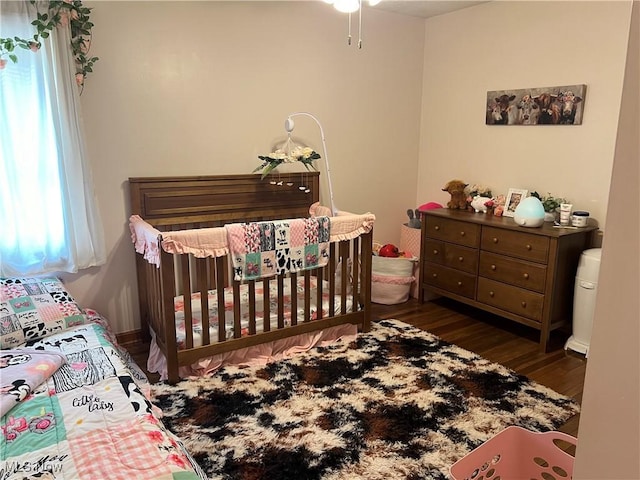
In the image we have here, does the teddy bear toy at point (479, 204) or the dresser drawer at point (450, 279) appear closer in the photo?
the dresser drawer at point (450, 279)

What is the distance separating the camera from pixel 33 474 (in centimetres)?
142

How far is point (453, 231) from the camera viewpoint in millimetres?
3729

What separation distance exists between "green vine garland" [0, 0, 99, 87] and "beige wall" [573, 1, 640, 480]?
291 cm

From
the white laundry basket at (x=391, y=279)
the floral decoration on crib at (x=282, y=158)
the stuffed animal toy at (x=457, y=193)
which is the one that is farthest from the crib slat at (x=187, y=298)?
the stuffed animal toy at (x=457, y=193)

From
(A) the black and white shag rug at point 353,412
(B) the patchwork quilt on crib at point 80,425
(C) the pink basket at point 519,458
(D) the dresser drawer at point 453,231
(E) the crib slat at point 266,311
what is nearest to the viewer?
(B) the patchwork quilt on crib at point 80,425

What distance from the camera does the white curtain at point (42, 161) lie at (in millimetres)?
2660

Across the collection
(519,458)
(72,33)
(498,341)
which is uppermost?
(72,33)

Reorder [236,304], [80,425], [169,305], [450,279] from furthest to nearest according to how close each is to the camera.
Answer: [450,279]
[236,304]
[169,305]
[80,425]

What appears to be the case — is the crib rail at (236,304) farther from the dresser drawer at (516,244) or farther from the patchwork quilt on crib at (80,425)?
the dresser drawer at (516,244)

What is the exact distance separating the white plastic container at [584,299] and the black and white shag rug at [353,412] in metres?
0.64

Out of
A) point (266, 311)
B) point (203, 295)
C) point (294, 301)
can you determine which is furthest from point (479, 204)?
point (203, 295)

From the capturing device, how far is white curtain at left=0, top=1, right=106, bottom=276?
2660 millimetres

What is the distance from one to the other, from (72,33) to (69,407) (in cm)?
212

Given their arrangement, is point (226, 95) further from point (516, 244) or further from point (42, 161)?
point (516, 244)
